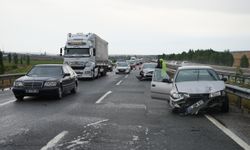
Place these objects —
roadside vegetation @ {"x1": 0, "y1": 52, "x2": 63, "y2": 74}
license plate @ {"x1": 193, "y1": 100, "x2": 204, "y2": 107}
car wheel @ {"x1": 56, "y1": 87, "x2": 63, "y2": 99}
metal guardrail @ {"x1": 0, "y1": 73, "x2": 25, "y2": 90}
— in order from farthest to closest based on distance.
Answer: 1. roadside vegetation @ {"x1": 0, "y1": 52, "x2": 63, "y2": 74}
2. metal guardrail @ {"x1": 0, "y1": 73, "x2": 25, "y2": 90}
3. car wheel @ {"x1": 56, "y1": 87, "x2": 63, "y2": 99}
4. license plate @ {"x1": 193, "y1": 100, "x2": 204, "y2": 107}

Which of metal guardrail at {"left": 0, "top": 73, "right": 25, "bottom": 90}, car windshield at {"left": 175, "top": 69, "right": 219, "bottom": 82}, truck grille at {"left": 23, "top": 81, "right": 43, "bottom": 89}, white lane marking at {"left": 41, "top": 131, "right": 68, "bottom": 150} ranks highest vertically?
car windshield at {"left": 175, "top": 69, "right": 219, "bottom": 82}

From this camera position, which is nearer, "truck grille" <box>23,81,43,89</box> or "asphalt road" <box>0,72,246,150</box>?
"asphalt road" <box>0,72,246,150</box>

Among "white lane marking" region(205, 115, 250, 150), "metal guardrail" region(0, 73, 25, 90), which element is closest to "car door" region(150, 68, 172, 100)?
"white lane marking" region(205, 115, 250, 150)

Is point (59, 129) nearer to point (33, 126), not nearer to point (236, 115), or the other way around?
point (33, 126)

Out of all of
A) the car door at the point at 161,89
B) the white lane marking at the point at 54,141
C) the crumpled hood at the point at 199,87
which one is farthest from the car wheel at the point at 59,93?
the white lane marking at the point at 54,141

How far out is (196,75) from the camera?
12648mm

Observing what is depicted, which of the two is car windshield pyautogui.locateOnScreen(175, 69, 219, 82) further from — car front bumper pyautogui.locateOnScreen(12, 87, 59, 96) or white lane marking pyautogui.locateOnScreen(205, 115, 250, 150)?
car front bumper pyautogui.locateOnScreen(12, 87, 59, 96)

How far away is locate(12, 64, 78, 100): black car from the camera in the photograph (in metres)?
14.9

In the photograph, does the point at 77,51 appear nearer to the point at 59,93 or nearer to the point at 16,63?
the point at 59,93

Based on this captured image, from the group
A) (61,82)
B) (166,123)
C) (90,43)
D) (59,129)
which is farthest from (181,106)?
(90,43)

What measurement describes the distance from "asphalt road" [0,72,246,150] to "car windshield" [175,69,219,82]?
123 centimetres

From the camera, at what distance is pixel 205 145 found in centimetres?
714

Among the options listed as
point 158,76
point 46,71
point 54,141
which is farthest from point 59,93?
point 54,141

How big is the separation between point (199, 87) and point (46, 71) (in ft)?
25.6
